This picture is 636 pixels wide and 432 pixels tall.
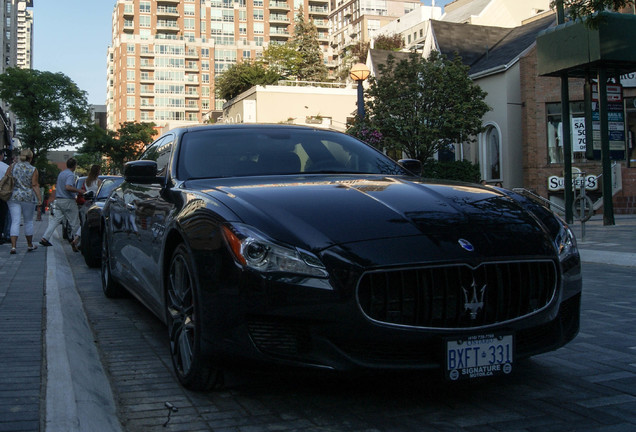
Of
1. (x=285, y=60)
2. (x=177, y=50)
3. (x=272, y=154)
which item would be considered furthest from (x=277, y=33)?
(x=272, y=154)

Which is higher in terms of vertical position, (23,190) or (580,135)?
(580,135)

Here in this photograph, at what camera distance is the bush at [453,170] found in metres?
26.5

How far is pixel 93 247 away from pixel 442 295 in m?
7.79

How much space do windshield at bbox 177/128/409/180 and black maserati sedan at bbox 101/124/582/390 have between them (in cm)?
51

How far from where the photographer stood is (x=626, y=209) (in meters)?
25.2

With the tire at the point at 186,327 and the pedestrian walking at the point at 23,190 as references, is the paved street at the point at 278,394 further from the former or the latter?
the pedestrian walking at the point at 23,190

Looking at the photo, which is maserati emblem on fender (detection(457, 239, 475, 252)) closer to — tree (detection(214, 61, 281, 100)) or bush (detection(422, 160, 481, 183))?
bush (detection(422, 160, 481, 183))

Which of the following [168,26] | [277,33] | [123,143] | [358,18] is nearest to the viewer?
[123,143]

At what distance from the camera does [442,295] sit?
3.12 m

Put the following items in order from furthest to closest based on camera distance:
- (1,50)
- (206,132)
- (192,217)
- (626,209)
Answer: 1. (1,50)
2. (626,209)
3. (206,132)
4. (192,217)

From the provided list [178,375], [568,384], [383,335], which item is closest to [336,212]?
[383,335]

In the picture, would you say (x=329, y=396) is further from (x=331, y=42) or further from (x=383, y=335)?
(x=331, y=42)

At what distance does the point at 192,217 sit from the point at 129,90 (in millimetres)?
115468

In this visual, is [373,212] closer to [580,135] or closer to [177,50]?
[580,135]
